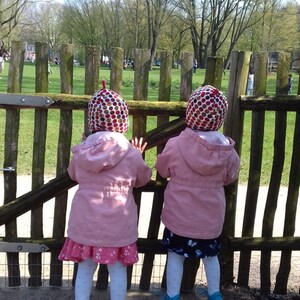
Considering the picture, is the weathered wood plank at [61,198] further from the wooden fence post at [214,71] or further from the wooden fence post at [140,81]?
the wooden fence post at [214,71]

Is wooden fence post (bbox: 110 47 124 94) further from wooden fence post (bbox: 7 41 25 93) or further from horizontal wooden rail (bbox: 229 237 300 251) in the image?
horizontal wooden rail (bbox: 229 237 300 251)

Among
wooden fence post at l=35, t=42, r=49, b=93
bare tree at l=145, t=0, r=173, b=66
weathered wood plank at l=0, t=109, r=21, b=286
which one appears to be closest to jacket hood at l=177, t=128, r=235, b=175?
wooden fence post at l=35, t=42, r=49, b=93

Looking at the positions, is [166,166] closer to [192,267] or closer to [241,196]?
[192,267]

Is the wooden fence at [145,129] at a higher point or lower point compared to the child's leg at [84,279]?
higher

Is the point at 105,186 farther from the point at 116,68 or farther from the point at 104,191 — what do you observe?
the point at 116,68

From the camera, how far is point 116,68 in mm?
3525

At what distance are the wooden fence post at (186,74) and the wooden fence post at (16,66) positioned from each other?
1168 mm

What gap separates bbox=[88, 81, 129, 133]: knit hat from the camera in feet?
9.85

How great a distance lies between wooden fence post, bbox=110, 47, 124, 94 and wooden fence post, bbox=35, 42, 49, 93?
49cm

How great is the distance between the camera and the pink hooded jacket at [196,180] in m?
3.12

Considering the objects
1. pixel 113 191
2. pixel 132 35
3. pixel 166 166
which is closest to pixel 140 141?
pixel 166 166

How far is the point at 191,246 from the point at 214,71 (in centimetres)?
129

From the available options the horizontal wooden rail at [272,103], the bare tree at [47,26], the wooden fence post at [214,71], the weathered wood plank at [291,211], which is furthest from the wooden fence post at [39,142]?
the bare tree at [47,26]

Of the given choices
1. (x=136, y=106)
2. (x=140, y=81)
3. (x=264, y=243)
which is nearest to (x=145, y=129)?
(x=136, y=106)
